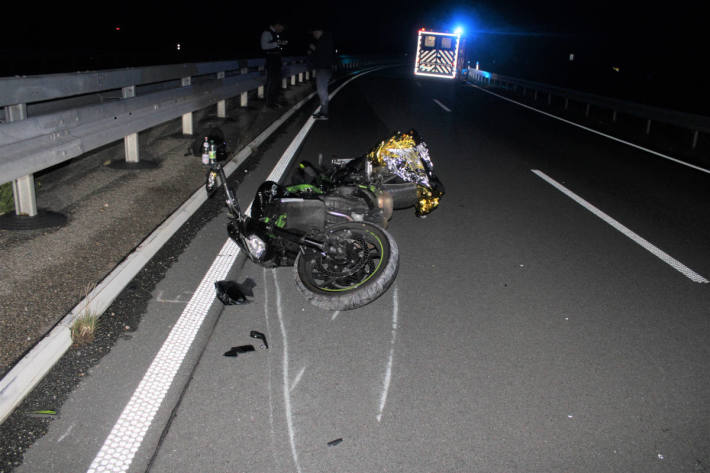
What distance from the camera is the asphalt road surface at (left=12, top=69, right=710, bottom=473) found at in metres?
3.09

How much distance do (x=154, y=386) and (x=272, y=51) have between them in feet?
46.4

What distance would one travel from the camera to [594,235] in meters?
6.79

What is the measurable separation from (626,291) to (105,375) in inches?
162

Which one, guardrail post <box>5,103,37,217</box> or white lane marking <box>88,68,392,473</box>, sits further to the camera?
guardrail post <box>5,103,37,217</box>

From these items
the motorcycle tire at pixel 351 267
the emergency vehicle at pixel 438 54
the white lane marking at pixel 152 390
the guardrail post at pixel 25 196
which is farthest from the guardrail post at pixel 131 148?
the emergency vehicle at pixel 438 54

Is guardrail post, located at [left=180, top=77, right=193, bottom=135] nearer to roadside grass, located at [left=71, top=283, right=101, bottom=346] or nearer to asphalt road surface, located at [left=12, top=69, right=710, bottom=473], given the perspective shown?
asphalt road surface, located at [left=12, top=69, right=710, bottom=473]

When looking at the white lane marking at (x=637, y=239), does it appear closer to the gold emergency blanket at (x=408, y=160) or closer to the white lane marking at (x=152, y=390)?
the gold emergency blanket at (x=408, y=160)

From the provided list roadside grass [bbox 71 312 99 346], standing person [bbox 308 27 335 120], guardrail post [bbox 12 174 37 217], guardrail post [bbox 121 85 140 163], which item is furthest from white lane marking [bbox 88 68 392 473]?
standing person [bbox 308 27 335 120]

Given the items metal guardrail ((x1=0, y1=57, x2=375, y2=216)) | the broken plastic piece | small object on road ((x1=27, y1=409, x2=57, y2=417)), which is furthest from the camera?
metal guardrail ((x1=0, y1=57, x2=375, y2=216))

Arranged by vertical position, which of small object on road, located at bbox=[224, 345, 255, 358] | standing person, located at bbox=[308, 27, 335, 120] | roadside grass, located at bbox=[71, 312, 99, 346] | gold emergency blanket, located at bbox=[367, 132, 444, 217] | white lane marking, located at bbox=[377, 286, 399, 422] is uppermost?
standing person, located at bbox=[308, 27, 335, 120]

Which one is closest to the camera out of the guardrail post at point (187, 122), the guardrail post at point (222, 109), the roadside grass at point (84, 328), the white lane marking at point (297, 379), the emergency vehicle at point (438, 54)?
the white lane marking at point (297, 379)

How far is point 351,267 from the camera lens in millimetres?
4594

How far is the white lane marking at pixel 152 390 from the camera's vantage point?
9.67 ft

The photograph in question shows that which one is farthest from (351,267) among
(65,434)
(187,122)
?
(187,122)
